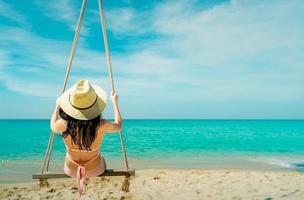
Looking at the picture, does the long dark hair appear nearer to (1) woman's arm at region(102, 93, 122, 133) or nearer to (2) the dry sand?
(1) woman's arm at region(102, 93, 122, 133)

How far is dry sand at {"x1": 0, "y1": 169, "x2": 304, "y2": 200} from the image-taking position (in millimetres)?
4844

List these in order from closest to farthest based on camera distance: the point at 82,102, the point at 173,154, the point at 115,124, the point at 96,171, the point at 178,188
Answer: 1. the point at 82,102
2. the point at 115,124
3. the point at 96,171
4. the point at 178,188
5. the point at 173,154

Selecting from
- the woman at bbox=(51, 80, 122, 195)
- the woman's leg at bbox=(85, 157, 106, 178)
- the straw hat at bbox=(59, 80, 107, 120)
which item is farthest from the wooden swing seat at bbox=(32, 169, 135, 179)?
the straw hat at bbox=(59, 80, 107, 120)

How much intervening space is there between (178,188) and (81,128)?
132 inches

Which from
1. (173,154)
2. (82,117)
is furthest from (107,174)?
(173,154)

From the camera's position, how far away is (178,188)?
5.38 m

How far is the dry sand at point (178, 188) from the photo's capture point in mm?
4844

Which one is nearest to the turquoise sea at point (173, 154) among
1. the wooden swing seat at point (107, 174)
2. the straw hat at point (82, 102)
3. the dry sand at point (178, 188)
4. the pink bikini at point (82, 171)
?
the dry sand at point (178, 188)

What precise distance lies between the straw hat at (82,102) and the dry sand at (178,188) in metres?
2.68

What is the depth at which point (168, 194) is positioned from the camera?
5.01 meters

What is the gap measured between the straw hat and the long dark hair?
0.04m

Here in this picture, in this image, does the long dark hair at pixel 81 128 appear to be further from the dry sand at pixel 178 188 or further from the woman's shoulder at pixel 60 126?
the dry sand at pixel 178 188

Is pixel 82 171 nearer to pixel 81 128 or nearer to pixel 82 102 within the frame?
pixel 81 128

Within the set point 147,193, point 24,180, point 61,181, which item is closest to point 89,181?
point 61,181
